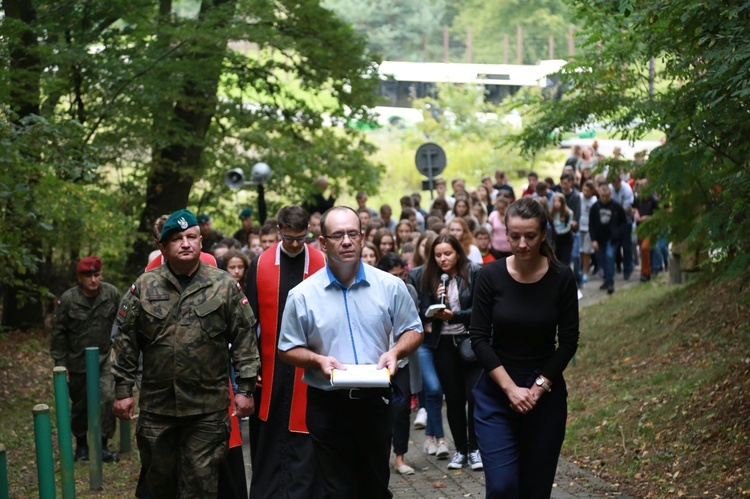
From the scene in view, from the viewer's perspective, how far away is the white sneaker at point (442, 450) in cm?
1114

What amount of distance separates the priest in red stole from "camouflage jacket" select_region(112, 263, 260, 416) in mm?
1075

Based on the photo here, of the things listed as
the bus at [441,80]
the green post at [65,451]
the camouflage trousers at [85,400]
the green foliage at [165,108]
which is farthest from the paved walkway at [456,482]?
the bus at [441,80]

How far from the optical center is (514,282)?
6.47m

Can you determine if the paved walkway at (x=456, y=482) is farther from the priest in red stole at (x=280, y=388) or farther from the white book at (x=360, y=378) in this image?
the white book at (x=360, y=378)

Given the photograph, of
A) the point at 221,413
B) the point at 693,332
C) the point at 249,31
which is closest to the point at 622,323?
the point at 693,332

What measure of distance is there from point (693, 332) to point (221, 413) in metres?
8.85

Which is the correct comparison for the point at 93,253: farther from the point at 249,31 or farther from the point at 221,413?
the point at 221,413

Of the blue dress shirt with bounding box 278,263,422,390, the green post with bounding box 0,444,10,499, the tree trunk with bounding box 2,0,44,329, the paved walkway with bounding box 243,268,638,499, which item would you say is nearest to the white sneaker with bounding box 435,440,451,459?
the paved walkway with bounding box 243,268,638,499

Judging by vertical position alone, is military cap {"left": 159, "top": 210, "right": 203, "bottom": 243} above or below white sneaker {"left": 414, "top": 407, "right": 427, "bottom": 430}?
above

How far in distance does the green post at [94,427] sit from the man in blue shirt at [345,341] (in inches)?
168

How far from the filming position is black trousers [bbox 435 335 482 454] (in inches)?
415

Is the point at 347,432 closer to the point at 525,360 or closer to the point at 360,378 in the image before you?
the point at 360,378

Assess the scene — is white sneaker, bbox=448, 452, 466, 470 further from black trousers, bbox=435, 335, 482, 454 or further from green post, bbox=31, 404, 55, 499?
green post, bbox=31, 404, 55, 499

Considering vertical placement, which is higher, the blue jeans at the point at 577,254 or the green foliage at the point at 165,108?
the green foliage at the point at 165,108
